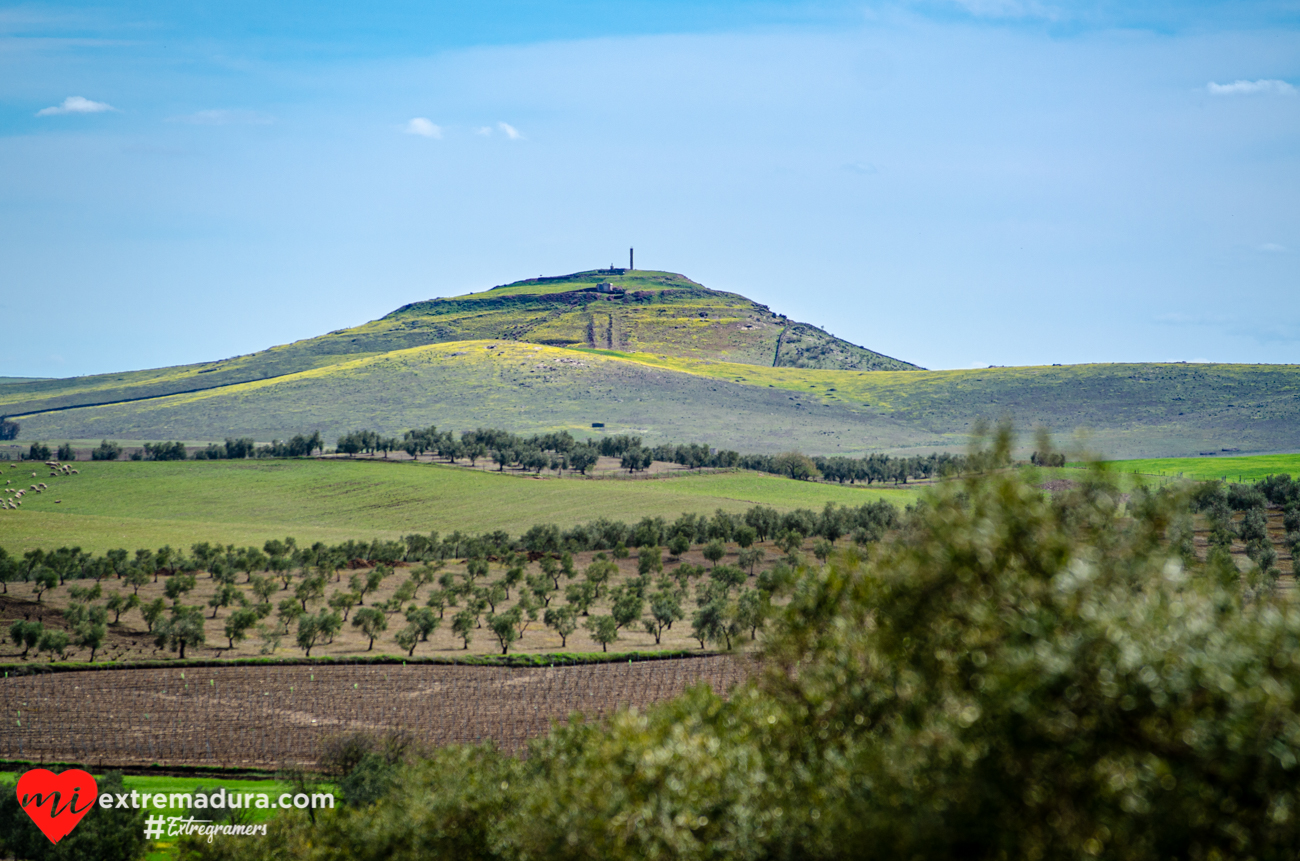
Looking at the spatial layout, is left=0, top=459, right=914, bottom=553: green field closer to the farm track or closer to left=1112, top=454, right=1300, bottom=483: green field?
left=1112, top=454, right=1300, bottom=483: green field

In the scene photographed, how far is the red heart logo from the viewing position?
3912cm

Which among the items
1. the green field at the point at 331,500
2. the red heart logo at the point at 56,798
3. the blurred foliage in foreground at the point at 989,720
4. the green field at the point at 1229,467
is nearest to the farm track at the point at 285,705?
the red heart logo at the point at 56,798

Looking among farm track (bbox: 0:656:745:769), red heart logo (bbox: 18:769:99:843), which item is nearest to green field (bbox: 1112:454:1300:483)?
farm track (bbox: 0:656:745:769)

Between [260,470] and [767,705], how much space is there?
176 metres

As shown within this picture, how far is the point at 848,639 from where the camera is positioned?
1953 cm

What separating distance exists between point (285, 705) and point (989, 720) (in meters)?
58.2

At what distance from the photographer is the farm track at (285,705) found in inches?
2121

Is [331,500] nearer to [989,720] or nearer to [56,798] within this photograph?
[56,798]

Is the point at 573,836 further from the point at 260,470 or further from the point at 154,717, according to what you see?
the point at 260,470

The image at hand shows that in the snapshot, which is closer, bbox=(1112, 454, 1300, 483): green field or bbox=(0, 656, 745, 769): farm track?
bbox=(0, 656, 745, 769): farm track

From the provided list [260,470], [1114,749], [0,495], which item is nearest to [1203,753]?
[1114,749]

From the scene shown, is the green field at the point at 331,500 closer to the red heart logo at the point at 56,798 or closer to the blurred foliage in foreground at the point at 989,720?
the red heart logo at the point at 56,798

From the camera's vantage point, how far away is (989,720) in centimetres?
1320

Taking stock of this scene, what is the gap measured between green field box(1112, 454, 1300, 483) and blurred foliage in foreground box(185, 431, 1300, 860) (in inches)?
6448
